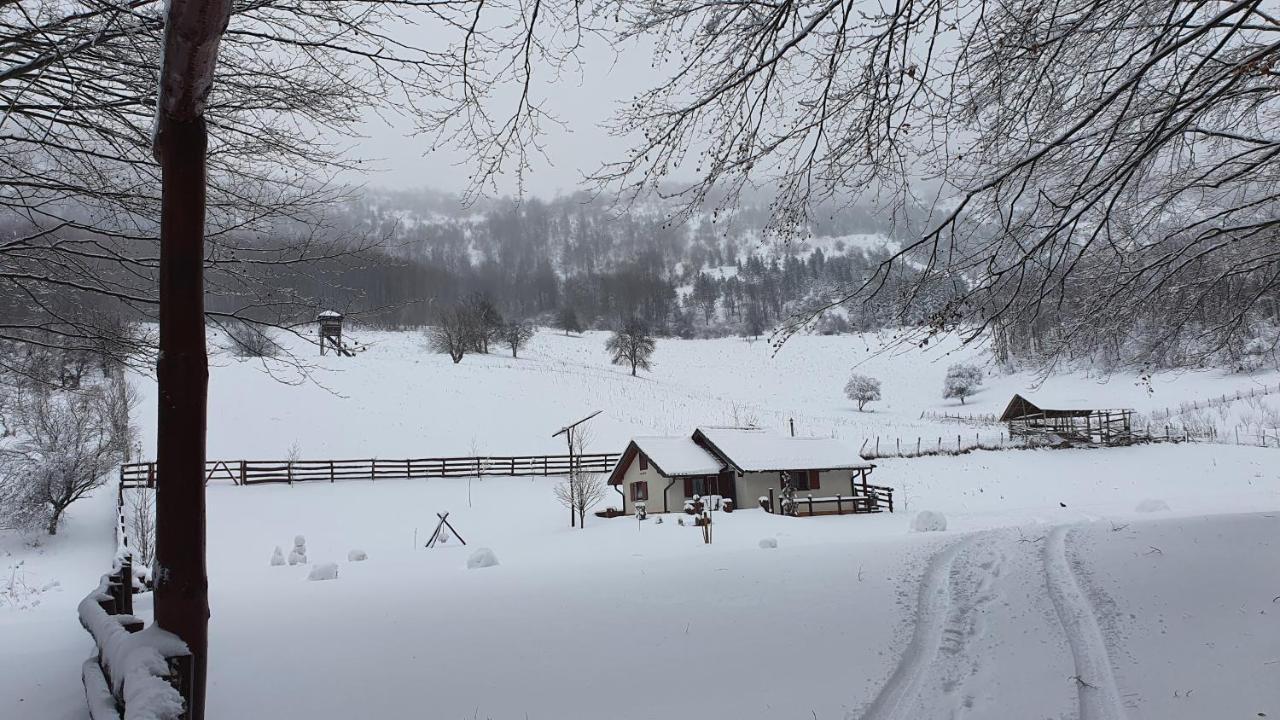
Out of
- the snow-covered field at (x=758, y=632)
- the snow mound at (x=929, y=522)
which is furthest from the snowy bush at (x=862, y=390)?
the snow-covered field at (x=758, y=632)

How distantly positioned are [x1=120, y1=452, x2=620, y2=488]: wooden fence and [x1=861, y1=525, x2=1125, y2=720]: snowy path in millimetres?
20288

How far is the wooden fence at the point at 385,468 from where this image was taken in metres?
27.2

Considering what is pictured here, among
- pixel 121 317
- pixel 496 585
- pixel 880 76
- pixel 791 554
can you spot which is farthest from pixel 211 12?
pixel 791 554

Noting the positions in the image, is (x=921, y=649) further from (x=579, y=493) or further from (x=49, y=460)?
(x=49, y=460)

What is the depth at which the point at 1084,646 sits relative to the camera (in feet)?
16.8

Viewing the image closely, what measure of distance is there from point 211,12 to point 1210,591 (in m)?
8.55

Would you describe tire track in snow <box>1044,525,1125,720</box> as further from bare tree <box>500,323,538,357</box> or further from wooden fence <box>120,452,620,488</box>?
bare tree <box>500,323,538,357</box>

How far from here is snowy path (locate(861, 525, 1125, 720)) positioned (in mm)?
4195

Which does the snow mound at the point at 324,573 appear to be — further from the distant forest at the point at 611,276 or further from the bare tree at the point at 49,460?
the distant forest at the point at 611,276

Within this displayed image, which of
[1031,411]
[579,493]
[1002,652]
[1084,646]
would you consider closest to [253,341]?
[1002,652]

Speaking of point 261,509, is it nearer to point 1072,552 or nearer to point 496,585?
point 496,585

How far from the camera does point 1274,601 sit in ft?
18.2

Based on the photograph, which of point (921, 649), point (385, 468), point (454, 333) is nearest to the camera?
point (921, 649)

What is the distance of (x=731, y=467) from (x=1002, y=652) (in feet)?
67.4
